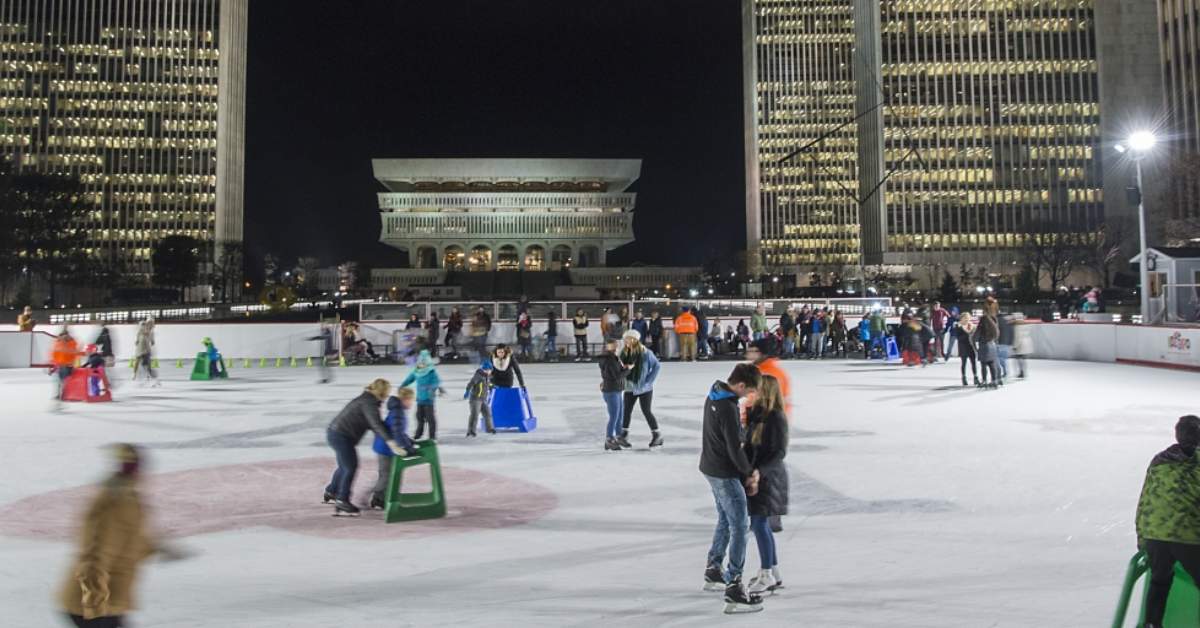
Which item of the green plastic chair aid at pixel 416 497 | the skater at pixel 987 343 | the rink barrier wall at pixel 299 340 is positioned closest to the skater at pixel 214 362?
the rink barrier wall at pixel 299 340

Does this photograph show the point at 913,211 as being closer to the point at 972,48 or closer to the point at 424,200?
the point at 972,48

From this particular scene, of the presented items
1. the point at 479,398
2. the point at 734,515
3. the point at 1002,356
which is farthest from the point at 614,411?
the point at 1002,356

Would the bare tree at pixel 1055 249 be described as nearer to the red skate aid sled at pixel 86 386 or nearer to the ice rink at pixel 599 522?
the ice rink at pixel 599 522

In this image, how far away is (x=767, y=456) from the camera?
18.2ft

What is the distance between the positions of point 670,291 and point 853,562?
92.5m

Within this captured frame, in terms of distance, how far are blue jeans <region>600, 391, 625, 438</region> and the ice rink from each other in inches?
18.3

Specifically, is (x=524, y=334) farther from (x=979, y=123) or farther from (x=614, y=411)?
(x=979, y=123)

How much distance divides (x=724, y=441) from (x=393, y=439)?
3.63 m

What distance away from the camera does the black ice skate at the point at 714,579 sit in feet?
18.6

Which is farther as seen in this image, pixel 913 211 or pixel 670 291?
pixel 913 211

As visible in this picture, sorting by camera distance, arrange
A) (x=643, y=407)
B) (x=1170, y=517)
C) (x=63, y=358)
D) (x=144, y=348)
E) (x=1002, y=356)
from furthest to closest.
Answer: (x=144, y=348)
(x=1002, y=356)
(x=63, y=358)
(x=643, y=407)
(x=1170, y=517)

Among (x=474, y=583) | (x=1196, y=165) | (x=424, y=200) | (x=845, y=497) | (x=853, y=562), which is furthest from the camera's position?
(x=424, y=200)

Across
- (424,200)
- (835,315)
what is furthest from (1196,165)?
(424,200)

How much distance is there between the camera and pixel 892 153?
4466 inches
